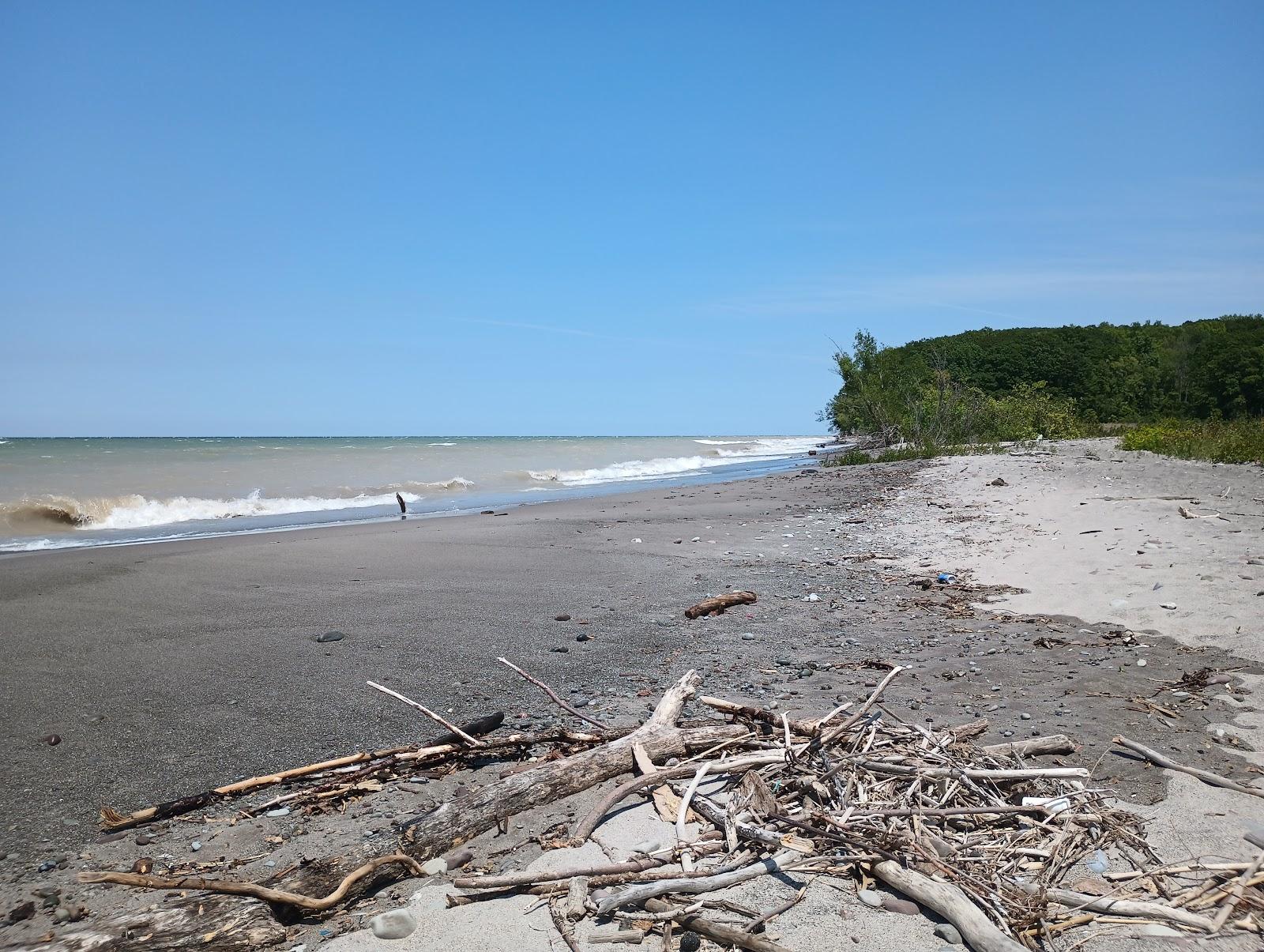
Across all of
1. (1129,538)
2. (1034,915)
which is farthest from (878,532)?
(1034,915)

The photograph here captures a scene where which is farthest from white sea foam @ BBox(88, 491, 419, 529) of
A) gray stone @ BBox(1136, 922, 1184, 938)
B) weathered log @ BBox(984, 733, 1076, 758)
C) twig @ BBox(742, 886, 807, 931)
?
gray stone @ BBox(1136, 922, 1184, 938)

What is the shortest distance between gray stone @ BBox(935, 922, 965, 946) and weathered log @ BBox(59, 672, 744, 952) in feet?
4.70

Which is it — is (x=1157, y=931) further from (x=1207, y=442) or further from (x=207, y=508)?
(x=1207, y=442)

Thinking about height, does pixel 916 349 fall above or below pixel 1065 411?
above

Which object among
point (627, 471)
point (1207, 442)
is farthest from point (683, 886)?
point (627, 471)

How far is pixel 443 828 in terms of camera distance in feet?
10.5

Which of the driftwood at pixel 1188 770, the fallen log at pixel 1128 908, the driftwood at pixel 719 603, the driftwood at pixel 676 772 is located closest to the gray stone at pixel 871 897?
the fallen log at pixel 1128 908

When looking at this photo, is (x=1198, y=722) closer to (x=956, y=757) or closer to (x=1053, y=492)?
(x=956, y=757)

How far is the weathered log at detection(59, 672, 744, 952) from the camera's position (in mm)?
2467

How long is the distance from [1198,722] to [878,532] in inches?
292

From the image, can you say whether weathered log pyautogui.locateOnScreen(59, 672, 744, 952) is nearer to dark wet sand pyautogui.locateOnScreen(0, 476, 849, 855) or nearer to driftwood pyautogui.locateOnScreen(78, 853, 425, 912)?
driftwood pyautogui.locateOnScreen(78, 853, 425, 912)

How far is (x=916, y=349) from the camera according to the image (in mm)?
68312

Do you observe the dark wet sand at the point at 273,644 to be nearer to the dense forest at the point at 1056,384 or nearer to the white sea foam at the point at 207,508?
the white sea foam at the point at 207,508

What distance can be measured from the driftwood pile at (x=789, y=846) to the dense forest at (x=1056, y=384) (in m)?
28.5
